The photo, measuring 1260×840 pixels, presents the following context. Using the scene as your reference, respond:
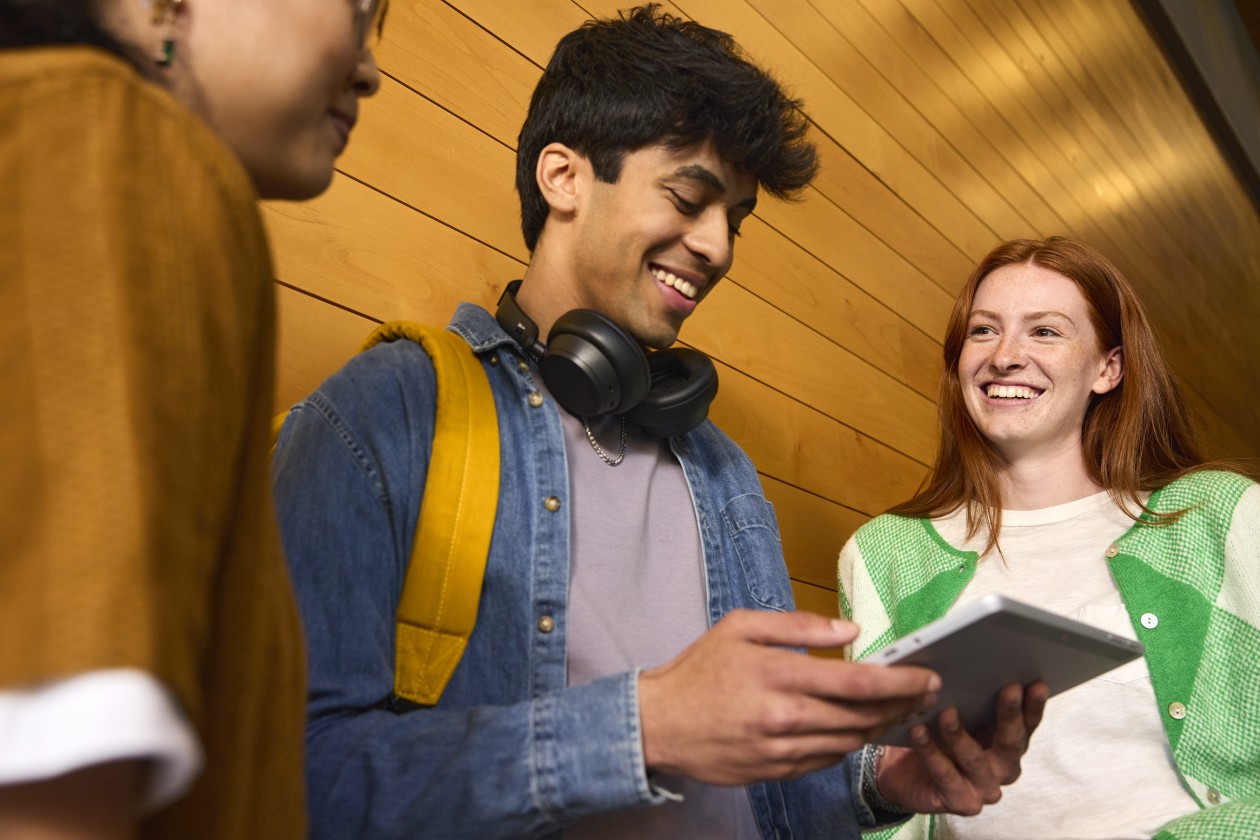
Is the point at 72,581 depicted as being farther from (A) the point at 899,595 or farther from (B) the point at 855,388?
(B) the point at 855,388

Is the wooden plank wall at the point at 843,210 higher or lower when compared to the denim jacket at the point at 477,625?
higher

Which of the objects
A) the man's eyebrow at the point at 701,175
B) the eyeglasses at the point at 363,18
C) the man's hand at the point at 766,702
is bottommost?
the man's hand at the point at 766,702

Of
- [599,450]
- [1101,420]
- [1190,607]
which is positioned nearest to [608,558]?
[599,450]

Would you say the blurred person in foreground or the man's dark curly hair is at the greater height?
the man's dark curly hair

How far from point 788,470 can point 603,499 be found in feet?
2.84

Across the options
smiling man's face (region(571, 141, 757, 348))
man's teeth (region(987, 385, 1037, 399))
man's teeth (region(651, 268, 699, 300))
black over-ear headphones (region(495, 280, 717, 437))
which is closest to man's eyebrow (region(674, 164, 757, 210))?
smiling man's face (region(571, 141, 757, 348))

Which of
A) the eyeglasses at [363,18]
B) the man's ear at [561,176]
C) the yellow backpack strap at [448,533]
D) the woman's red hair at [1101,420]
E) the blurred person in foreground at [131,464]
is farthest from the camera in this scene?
the woman's red hair at [1101,420]

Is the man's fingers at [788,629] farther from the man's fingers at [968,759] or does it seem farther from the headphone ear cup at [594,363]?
the headphone ear cup at [594,363]

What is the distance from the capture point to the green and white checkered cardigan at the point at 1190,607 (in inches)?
58.0

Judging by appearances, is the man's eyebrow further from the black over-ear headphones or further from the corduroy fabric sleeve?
the corduroy fabric sleeve

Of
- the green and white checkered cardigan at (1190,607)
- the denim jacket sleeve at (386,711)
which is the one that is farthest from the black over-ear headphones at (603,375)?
the green and white checkered cardigan at (1190,607)

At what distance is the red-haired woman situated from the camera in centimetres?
150

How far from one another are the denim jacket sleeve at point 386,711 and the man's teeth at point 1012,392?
3.82 feet

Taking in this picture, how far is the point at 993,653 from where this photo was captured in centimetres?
93
